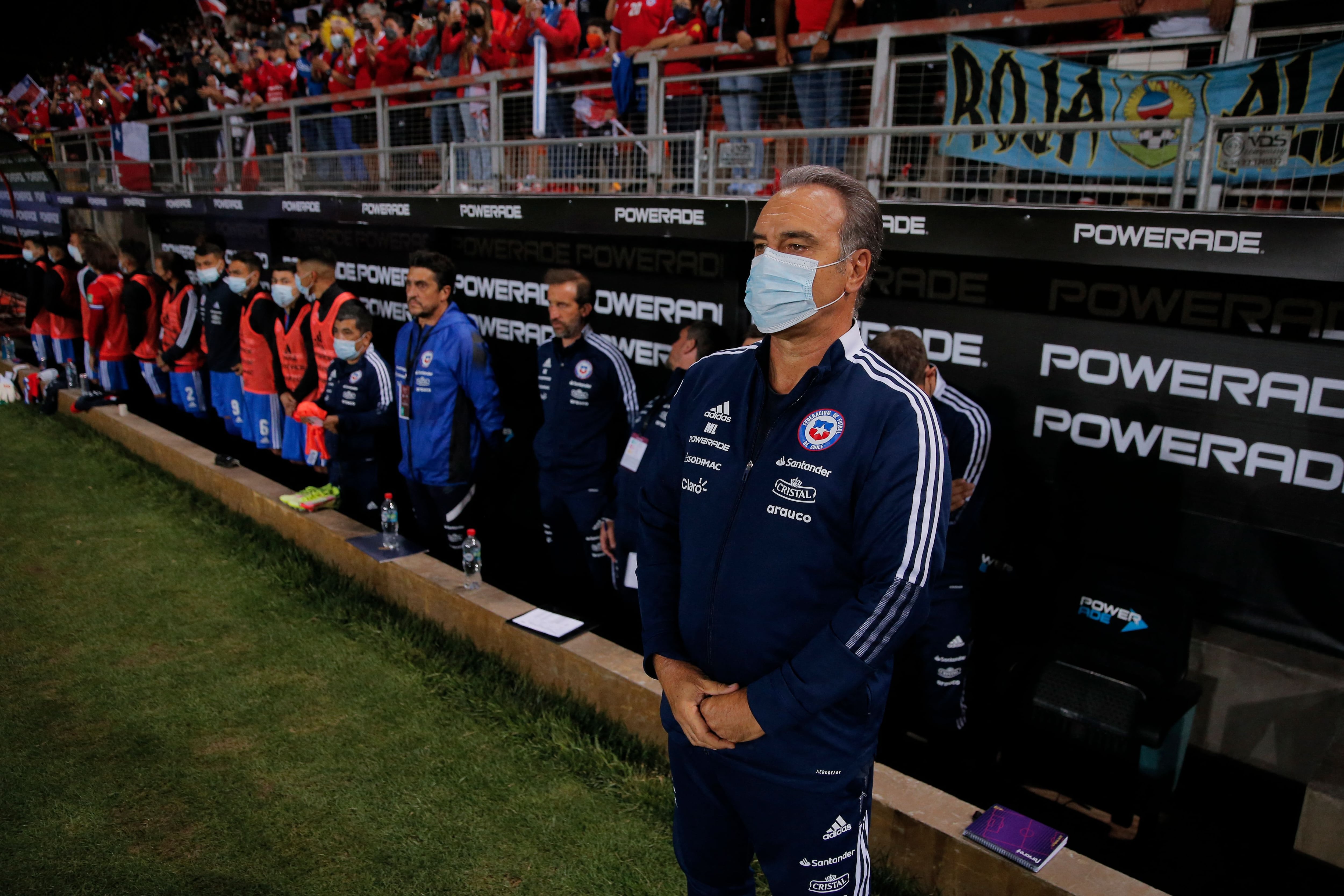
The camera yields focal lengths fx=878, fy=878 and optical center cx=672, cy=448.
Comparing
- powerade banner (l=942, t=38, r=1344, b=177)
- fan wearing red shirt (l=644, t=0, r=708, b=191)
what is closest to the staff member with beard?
fan wearing red shirt (l=644, t=0, r=708, b=191)

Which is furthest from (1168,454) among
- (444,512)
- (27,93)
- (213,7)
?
(27,93)

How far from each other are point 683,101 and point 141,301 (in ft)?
20.9

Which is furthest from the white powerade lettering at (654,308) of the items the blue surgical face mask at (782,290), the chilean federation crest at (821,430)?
the chilean federation crest at (821,430)

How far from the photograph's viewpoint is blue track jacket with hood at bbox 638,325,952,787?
5.43 ft

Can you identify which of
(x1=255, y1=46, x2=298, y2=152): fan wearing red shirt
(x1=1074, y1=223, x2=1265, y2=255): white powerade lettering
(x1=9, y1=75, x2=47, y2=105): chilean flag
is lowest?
(x1=1074, y1=223, x2=1265, y2=255): white powerade lettering

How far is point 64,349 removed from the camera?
10.4m

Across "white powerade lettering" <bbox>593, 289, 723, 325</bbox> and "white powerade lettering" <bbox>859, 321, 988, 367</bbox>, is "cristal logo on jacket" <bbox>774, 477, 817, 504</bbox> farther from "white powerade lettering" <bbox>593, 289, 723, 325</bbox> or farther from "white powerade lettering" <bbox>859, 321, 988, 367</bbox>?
"white powerade lettering" <bbox>593, 289, 723, 325</bbox>

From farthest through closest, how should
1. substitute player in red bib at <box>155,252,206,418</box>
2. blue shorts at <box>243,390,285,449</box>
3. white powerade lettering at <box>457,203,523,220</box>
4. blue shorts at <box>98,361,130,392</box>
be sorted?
blue shorts at <box>98,361,130,392</box>
substitute player in red bib at <box>155,252,206,418</box>
blue shorts at <box>243,390,285,449</box>
white powerade lettering at <box>457,203,523,220</box>

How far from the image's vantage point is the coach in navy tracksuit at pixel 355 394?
18.4 feet

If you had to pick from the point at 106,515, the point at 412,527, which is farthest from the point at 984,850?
the point at 106,515

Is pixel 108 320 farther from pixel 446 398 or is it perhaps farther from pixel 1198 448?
pixel 1198 448

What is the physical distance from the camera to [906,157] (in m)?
4.26

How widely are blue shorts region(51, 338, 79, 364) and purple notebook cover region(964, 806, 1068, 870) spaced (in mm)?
11114

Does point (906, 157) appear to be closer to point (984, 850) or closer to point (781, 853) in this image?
point (984, 850)
